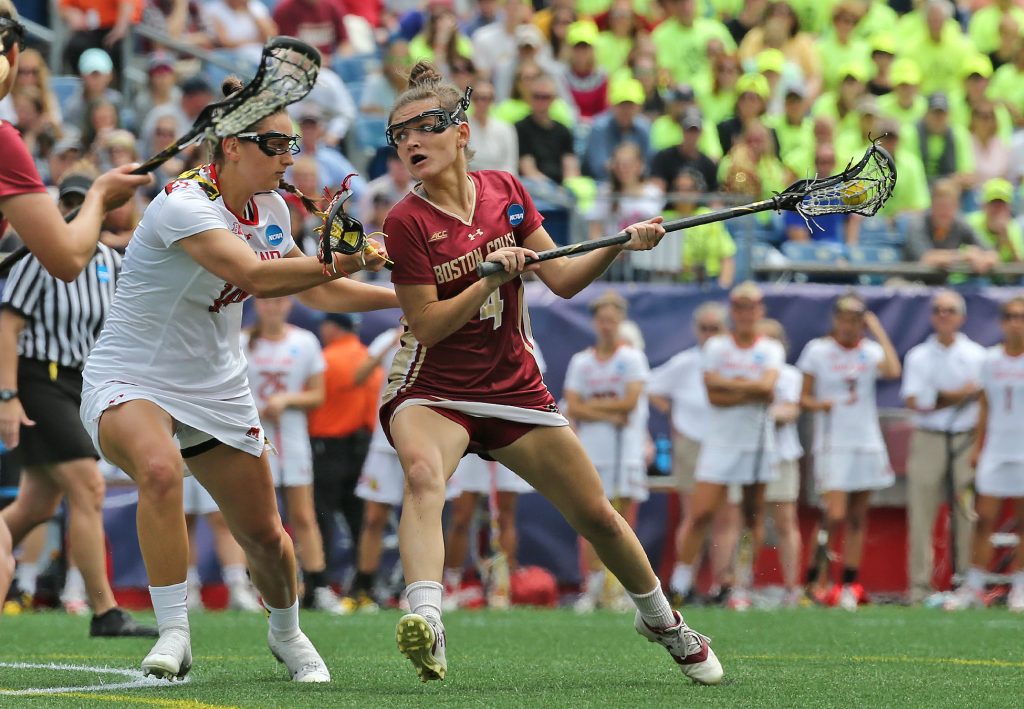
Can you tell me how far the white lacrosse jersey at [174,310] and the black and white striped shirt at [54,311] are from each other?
268 cm

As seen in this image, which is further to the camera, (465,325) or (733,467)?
(733,467)

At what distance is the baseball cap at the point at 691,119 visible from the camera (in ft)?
47.7

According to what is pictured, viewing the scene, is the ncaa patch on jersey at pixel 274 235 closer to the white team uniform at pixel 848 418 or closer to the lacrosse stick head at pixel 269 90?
the lacrosse stick head at pixel 269 90

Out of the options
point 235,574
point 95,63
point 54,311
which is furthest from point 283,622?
point 95,63

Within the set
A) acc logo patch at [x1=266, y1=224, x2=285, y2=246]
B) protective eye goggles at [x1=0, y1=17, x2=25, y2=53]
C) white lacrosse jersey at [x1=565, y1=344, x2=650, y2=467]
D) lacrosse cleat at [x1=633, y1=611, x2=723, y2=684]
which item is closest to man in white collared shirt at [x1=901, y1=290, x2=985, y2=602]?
white lacrosse jersey at [x1=565, y1=344, x2=650, y2=467]

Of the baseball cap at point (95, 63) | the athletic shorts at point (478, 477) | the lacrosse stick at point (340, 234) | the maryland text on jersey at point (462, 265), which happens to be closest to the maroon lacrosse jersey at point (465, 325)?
the maryland text on jersey at point (462, 265)

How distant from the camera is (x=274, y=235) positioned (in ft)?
20.0

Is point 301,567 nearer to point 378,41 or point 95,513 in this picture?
point 95,513

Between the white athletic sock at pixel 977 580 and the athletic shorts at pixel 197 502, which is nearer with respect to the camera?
the athletic shorts at pixel 197 502

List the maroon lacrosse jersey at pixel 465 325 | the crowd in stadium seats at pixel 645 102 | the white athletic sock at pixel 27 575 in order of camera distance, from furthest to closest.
A: the crowd in stadium seats at pixel 645 102 → the white athletic sock at pixel 27 575 → the maroon lacrosse jersey at pixel 465 325

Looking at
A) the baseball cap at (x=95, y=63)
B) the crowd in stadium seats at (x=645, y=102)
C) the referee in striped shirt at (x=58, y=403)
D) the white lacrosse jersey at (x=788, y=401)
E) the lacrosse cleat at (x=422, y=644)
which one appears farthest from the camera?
the baseball cap at (x=95, y=63)

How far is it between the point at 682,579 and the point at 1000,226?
13.4 feet

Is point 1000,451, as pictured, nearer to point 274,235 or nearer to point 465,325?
point 465,325

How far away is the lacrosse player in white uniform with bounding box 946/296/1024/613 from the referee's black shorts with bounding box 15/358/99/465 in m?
6.35
